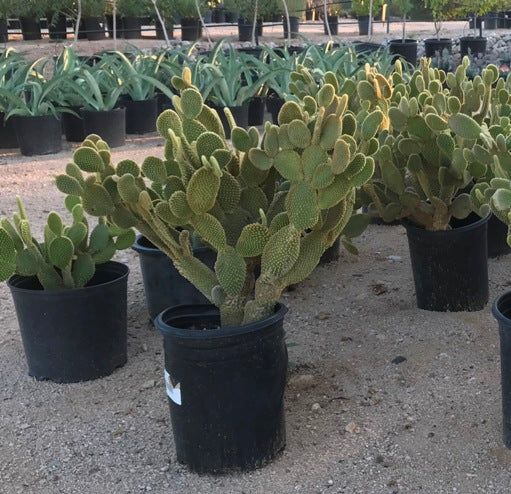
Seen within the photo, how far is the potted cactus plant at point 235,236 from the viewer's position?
6.31 ft

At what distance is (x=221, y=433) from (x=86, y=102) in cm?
419

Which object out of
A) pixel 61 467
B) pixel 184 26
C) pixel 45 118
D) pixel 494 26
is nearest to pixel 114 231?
pixel 61 467

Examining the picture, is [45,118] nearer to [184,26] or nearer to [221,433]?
[221,433]

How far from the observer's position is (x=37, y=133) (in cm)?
558

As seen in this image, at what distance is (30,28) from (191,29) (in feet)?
7.83

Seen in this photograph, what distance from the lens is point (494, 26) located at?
15391 mm

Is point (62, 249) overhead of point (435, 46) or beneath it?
beneath

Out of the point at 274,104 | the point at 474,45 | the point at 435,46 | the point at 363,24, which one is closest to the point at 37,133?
the point at 274,104

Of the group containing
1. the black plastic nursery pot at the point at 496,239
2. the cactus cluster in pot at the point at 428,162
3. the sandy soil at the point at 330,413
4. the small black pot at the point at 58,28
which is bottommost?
the sandy soil at the point at 330,413

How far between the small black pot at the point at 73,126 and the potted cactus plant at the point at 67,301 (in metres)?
3.50

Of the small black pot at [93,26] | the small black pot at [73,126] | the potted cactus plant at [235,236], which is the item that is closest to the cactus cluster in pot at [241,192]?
the potted cactus plant at [235,236]

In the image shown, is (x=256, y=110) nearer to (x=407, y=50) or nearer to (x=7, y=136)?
(x=7, y=136)

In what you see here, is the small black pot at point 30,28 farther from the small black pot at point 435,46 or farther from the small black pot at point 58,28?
the small black pot at point 435,46

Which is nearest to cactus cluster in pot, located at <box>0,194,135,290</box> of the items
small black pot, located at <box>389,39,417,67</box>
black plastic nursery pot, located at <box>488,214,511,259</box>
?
black plastic nursery pot, located at <box>488,214,511,259</box>
